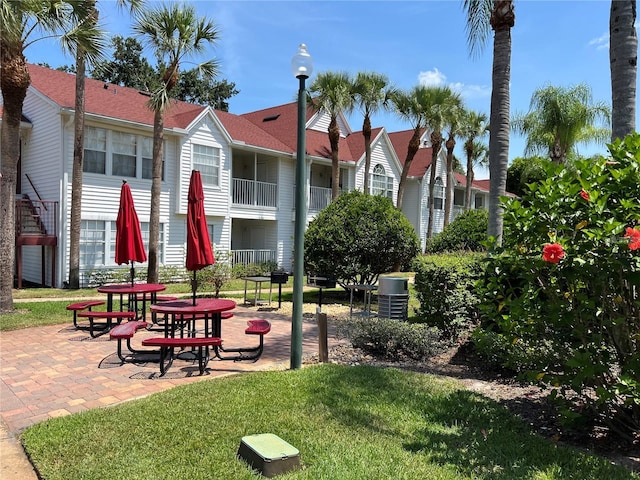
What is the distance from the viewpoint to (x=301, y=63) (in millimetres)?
6219

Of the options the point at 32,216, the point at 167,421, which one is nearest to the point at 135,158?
the point at 32,216

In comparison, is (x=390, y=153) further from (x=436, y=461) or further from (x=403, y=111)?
(x=436, y=461)

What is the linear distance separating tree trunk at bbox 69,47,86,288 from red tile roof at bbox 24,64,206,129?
937 millimetres

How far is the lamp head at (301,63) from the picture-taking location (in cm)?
622

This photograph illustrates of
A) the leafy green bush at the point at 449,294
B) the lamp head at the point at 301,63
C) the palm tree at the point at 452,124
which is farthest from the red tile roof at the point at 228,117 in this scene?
the leafy green bush at the point at 449,294

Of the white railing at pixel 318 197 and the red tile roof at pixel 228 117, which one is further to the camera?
the white railing at pixel 318 197

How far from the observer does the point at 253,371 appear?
21.7ft

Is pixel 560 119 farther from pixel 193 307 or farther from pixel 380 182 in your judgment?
pixel 193 307

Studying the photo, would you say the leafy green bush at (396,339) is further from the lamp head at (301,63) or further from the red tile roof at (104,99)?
the red tile roof at (104,99)

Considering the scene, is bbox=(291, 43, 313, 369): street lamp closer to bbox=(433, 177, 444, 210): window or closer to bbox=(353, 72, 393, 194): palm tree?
bbox=(353, 72, 393, 194): palm tree

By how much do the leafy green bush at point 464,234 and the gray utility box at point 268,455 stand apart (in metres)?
14.0

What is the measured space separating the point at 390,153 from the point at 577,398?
2711 centimetres

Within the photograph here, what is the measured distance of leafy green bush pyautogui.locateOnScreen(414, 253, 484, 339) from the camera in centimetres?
787

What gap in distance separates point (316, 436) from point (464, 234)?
46.7ft
